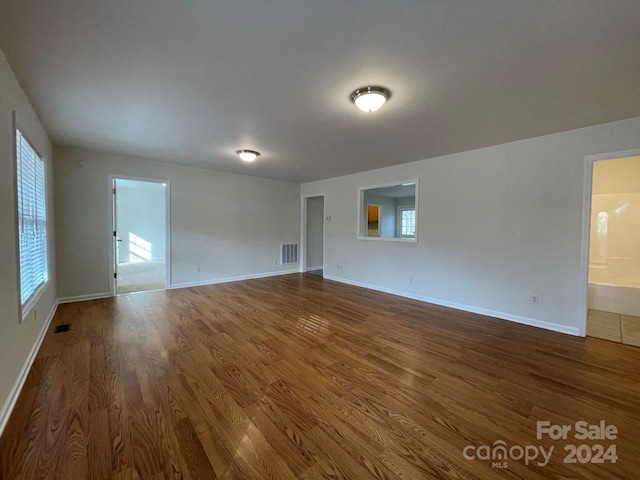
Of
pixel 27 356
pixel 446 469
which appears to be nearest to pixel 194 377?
pixel 27 356

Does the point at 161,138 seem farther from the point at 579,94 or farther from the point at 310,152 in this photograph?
the point at 579,94

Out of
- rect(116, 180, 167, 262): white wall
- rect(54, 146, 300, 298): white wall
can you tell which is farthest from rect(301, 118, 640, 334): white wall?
rect(116, 180, 167, 262): white wall

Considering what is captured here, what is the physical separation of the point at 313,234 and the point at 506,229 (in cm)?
482

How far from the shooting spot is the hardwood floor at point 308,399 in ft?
4.27

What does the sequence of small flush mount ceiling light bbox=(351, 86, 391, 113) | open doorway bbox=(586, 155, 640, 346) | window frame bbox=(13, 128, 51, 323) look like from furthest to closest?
open doorway bbox=(586, 155, 640, 346), small flush mount ceiling light bbox=(351, 86, 391, 113), window frame bbox=(13, 128, 51, 323)

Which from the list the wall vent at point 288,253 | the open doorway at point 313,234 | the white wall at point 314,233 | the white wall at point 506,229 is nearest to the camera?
the white wall at point 506,229

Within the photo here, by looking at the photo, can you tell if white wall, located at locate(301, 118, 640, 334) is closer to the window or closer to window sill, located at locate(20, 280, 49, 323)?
the window

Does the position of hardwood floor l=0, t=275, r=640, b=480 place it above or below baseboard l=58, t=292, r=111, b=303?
below

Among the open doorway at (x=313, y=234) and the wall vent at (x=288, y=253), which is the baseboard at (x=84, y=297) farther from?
the open doorway at (x=313, y=234)

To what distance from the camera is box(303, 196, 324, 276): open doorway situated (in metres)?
7.10

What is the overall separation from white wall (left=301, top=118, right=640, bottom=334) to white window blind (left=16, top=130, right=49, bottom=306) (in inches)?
190

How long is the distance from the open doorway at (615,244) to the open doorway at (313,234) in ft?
17.9

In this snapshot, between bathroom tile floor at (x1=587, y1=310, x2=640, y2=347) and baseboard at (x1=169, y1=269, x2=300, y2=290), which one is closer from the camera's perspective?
bathroom tile floor at (x1=587, y1=310, x2=640, y2=347)

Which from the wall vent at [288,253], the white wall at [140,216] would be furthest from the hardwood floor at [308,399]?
the white wall at [140,216]
